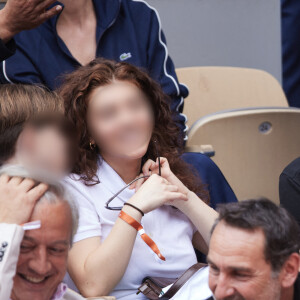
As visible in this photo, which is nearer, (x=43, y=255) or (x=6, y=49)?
(x=43, y=255)

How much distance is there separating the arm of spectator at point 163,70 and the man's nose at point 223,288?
104cm

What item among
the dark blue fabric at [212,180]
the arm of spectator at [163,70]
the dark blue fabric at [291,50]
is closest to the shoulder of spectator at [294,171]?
the dark blue fabric at [212,180]

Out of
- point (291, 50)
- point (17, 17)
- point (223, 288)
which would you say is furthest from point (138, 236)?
point (291, 50)

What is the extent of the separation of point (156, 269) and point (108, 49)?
0.85 m

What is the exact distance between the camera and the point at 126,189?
5.48 ft

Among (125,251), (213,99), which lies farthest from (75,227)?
(213,99)

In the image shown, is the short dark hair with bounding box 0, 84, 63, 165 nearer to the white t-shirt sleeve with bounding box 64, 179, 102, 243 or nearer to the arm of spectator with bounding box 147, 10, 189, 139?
the white t-shirt sleeve with bounding box 64, 179, 102, 243

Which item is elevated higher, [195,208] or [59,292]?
[59,292]

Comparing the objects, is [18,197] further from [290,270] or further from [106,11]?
[106,11]

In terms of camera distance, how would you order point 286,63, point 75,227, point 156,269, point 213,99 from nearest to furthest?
point 75,227 → point 156,269 → point 213,99 → point 286,63

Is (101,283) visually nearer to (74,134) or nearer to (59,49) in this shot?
(74,134)

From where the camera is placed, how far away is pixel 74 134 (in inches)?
63.6

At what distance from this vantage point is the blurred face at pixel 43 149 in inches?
50.9

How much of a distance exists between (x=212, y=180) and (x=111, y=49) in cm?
58
